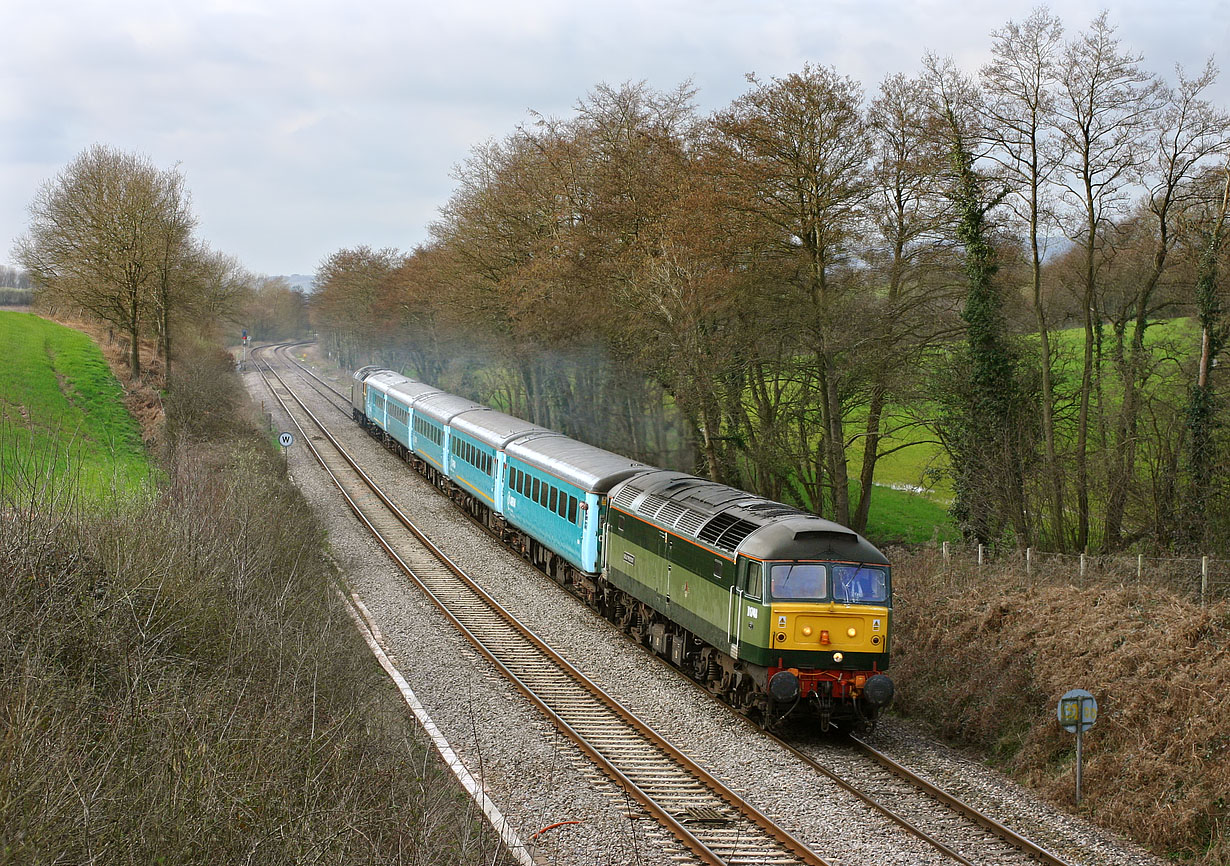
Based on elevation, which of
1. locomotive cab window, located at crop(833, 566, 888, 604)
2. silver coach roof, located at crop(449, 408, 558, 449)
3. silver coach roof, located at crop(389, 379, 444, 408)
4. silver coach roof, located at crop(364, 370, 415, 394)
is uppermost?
silver coach roof, located at crop(364, 370, 415, 394)

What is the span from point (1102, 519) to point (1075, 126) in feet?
29.0

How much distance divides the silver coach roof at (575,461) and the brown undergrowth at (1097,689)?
5737 millimetres

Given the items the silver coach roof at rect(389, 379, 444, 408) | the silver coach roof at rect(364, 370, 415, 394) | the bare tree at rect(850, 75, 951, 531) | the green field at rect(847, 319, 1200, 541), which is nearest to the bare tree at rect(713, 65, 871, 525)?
the bare tree at rect(850, 75, 951, 531)

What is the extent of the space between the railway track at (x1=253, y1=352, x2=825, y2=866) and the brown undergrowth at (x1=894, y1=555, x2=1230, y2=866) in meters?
3.86

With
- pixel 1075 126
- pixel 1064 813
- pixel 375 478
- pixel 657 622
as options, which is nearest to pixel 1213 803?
pixel 1064 813

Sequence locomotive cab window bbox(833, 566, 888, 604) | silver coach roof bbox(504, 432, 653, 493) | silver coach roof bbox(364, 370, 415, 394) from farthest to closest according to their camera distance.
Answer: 1. silver coach roof bbox(364, 370, 415, 394)
2. silver coach roof bbox(504, 432, 653, 493)
3. locomotive cab window bbox(833, 566, 888, 604)

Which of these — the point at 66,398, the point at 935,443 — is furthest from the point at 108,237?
the point at 935,443

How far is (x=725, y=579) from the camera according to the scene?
13930mm

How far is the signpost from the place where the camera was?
37.2ft

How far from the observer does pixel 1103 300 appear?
25.8 meters

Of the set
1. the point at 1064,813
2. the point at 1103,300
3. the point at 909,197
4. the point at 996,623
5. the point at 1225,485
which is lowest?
the point at 1064,813

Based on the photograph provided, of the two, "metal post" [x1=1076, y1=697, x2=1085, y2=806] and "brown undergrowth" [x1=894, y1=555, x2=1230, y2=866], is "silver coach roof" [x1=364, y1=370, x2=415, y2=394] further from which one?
"metal post" [x1=1076, y1=697, x2=1085, y2=806]

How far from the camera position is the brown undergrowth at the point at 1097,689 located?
35.3 ft

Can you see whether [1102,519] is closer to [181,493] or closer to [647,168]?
[647,168]
